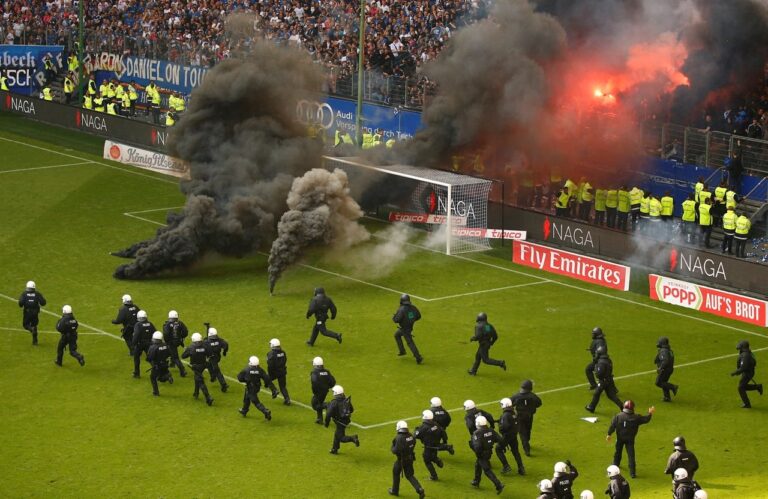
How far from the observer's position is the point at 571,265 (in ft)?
134

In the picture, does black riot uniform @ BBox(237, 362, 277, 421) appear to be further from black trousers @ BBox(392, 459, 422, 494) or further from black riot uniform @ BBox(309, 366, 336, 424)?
black trousers @ BBox(392, 459, 422, 494)

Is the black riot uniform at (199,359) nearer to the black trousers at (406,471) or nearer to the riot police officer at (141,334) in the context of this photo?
the riot police officer at (141,334)

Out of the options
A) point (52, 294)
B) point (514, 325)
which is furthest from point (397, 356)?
point (52, 294)

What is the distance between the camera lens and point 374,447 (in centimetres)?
2773

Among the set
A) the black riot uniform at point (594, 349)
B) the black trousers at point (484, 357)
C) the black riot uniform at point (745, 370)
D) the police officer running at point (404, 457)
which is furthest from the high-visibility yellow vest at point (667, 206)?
the police officer running at point (404, 457)

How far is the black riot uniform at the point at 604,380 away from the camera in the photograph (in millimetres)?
29109

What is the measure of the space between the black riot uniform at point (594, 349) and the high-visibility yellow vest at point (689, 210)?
44.1ft

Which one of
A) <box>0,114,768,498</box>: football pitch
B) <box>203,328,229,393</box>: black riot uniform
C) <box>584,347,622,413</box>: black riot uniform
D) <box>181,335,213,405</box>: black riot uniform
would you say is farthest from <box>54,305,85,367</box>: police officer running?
<box>584,347,622,413</box>: black riot uniform

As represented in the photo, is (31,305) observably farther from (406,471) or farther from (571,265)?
(571,265)

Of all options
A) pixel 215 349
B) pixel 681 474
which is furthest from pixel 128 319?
pixel 681 474

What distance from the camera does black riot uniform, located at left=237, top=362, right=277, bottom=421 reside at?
93.7 ft

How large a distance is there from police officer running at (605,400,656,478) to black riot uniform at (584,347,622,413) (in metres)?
3.08

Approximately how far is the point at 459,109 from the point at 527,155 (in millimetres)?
2927

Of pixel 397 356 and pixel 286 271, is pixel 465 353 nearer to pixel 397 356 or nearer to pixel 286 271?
pixel 397 356
